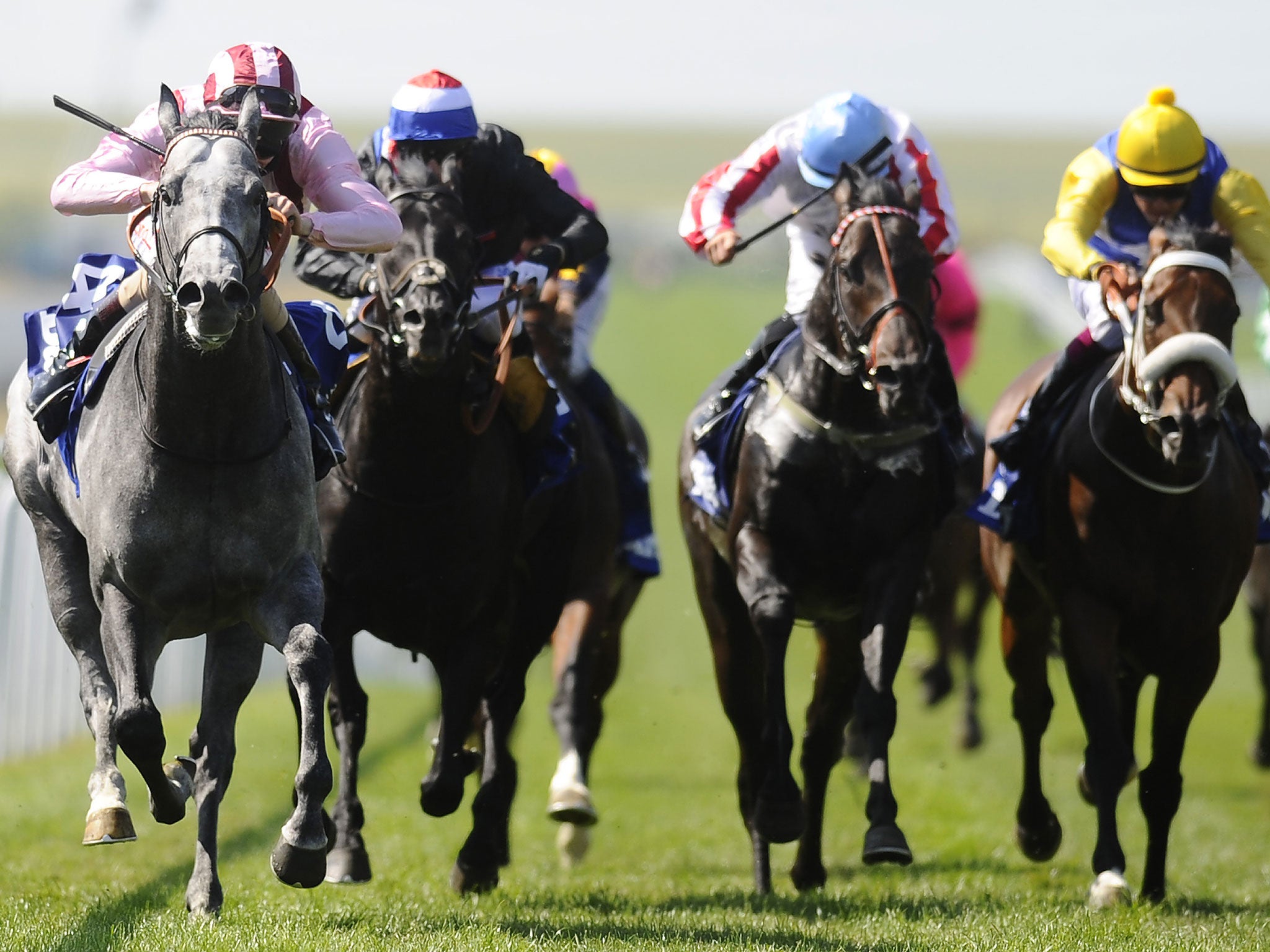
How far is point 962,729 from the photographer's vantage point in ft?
40.1

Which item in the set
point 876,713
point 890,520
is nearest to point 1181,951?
point 876,713

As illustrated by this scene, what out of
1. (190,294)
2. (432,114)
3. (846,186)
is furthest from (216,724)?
(846,186)

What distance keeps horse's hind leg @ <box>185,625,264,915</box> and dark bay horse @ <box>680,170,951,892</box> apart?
1721mm

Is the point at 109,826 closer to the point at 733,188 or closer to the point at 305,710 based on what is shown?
the point at 305,710

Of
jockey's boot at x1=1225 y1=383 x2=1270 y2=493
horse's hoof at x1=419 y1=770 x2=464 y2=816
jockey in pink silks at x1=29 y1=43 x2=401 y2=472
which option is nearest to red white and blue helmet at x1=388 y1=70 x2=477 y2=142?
jockey in pink silks at x1=29 y1=43 x2=401 y2=472

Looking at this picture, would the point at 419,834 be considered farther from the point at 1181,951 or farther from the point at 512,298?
the point at 1181,951

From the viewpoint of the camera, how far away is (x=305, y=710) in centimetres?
520

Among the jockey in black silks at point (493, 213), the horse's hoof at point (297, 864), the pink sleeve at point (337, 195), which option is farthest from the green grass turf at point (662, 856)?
the pink sleeve at point (337, 195)

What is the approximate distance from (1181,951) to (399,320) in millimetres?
2878

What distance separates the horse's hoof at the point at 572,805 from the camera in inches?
289

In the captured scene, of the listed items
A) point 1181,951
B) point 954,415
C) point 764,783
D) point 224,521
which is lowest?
point 1181,951

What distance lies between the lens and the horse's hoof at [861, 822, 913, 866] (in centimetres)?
598

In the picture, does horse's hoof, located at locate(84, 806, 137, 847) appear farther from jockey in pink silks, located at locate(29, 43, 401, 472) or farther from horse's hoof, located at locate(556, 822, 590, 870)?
horse's hoof, located at locate(556, 822, 590, 870)

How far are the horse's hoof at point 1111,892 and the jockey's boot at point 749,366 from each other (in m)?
2.14
